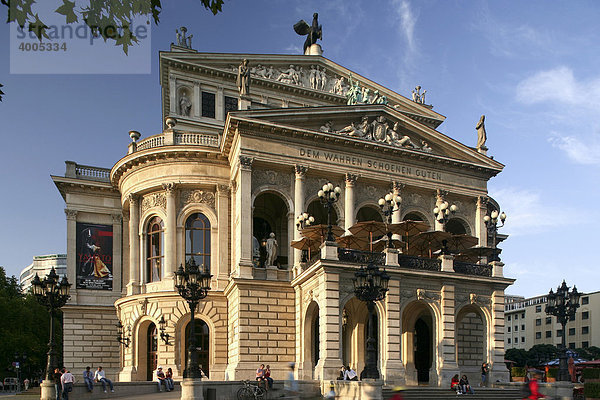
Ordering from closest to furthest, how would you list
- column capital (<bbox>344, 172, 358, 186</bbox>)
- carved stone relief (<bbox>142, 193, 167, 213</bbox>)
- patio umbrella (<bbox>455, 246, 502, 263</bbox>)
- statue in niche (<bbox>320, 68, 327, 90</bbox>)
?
patio umbrella (<bbox>455, 246, 502, 263</bbox>) < column capital (<bbox>344, 172, 358, 186</bbox>) < carved stone relief (<bbox>142, 193, 167, 213</bbox>) < statue in niche (<bbox>320, 68, 327, 90</bbox>)

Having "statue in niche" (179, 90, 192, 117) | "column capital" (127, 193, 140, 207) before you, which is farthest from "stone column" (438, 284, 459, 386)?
"statue in niche" (179, 90, 192, 117)

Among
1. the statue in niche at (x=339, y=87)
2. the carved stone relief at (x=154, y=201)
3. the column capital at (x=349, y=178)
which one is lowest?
the carved stone relief at (x=154, y=201)

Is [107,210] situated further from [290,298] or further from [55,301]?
[55,301]

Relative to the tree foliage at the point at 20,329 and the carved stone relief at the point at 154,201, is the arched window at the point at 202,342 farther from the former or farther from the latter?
the tree foliage at the point at 20,329

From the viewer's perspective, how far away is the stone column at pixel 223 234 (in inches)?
1451

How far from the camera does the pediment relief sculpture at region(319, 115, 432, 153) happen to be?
122 feet

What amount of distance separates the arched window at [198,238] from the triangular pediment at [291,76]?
11.2 m

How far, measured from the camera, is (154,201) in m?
39.0

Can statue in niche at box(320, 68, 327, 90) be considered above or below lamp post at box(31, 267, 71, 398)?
above

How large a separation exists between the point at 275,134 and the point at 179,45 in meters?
15.8

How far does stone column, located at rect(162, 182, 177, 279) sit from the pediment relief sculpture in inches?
407

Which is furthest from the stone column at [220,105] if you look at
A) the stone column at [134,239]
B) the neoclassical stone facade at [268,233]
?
the stone column at [134,239]

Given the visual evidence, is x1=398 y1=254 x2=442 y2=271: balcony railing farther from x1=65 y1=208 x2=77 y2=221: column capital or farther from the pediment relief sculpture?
x1=65 y1=208 x2=77 y2=221: column capital

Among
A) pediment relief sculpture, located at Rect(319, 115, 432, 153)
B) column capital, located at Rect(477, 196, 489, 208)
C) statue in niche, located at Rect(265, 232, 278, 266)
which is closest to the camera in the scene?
statue in niche, located at Rect(265, 232, 278, 266)
